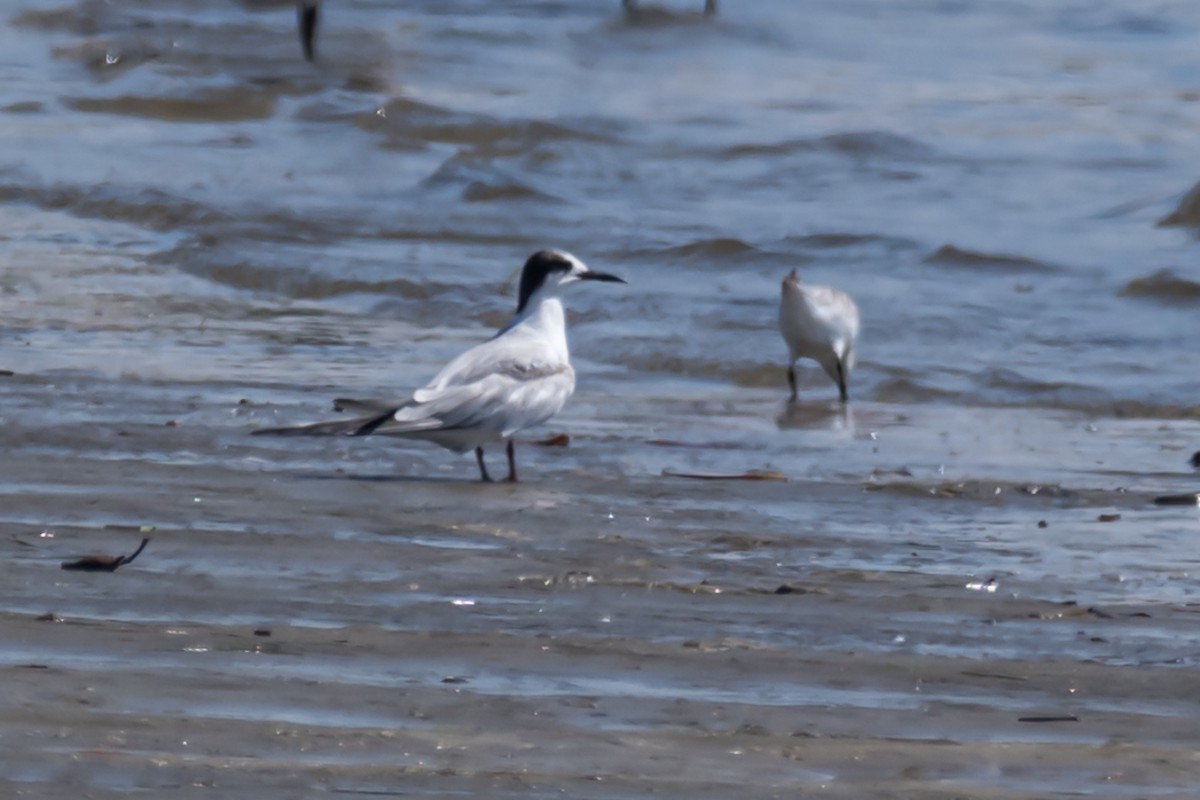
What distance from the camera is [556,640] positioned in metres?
3.80

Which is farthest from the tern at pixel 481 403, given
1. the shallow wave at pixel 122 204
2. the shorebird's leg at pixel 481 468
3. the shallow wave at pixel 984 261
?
the shallow wave at pixel 122 204

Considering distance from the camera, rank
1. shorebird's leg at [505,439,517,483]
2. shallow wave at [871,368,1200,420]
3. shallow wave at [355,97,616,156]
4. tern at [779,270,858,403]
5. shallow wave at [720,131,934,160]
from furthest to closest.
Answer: shallow wave at [355,97,616,156], shallow wave at [720,131,934,160], tern at [779,270,858,403], shallow wave at [871,368,1200,420], shorebird's leg at [505,439,517,483]

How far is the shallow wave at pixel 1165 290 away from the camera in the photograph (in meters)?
9.94

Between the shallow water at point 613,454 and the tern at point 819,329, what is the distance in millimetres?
184

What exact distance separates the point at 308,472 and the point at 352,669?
2078 millimetres

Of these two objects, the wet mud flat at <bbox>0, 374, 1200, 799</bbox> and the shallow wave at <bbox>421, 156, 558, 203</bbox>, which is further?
the shallow wave at <bbox>421, 156, 558, 203</bbox>

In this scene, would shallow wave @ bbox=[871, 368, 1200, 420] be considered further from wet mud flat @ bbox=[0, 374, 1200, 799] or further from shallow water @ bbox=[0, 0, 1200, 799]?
wet mud flat @ bbox=[0, 374, 1200, 799]

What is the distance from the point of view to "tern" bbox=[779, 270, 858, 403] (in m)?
7.71

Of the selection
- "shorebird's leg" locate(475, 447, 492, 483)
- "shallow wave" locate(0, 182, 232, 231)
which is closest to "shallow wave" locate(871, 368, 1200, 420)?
"shorebird's leg" locate(475, 447, 492, 483)

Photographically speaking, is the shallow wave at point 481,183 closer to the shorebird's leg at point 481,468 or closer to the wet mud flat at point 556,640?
the shorebird's leg at point 481,468

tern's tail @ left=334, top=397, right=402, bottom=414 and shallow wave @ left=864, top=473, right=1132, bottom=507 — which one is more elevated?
tern's tail @ left=334, top=397, right=402, bottom=414

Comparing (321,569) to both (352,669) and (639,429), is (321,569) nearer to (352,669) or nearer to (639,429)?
(352,669)

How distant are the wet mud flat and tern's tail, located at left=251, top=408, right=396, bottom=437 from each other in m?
0.09

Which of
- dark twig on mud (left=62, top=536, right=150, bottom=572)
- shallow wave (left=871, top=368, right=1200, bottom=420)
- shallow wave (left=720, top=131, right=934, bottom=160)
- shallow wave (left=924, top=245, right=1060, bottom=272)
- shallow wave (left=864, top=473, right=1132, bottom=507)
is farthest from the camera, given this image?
shallow wave (left=720, top=131, right=934, bottom=160)
